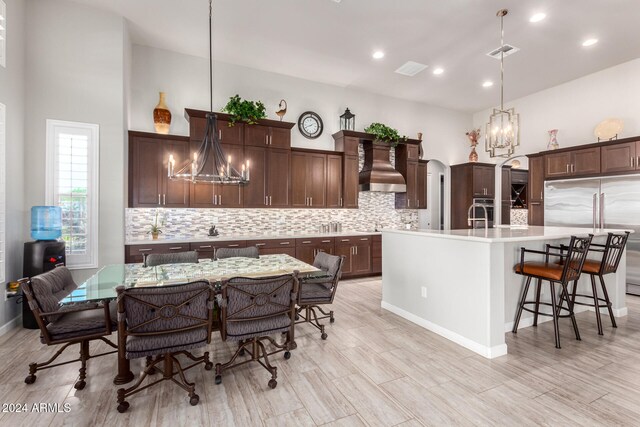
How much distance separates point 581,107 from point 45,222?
8792 millimetres

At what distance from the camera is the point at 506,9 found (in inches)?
147

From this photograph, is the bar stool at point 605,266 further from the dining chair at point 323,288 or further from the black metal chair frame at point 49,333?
the black metal chair frame at point 49,333

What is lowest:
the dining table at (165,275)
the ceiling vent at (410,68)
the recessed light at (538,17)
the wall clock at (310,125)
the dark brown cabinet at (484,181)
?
the dining table at (165,275)

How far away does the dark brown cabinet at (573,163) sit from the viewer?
17.3ft

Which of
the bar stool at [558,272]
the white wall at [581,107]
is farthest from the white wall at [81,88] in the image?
the white wall at [581,107]

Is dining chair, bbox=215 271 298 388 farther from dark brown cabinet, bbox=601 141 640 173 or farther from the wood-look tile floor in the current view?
dark brown cabinet, bbox=601 141 640 173

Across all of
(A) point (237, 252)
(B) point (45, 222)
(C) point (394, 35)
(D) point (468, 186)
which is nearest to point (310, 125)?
(C) point (394, 35)

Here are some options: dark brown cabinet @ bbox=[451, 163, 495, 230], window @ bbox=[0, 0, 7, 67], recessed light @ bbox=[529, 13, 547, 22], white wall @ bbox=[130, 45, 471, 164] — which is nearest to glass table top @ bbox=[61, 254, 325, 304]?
window @ bbox=[0, 0, 7, 67]

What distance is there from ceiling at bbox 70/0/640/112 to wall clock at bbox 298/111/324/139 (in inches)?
28.2

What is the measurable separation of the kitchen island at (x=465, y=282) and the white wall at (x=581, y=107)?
2652mm

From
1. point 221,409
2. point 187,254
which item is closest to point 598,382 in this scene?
point 221,409

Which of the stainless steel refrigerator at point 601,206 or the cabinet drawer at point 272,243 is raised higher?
the stainless steel refrigerator at point 601,206

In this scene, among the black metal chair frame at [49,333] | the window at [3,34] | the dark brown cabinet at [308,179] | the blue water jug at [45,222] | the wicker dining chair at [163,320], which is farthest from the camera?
the dark brown cabinet at [308,179]

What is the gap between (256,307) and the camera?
228 centimetres
